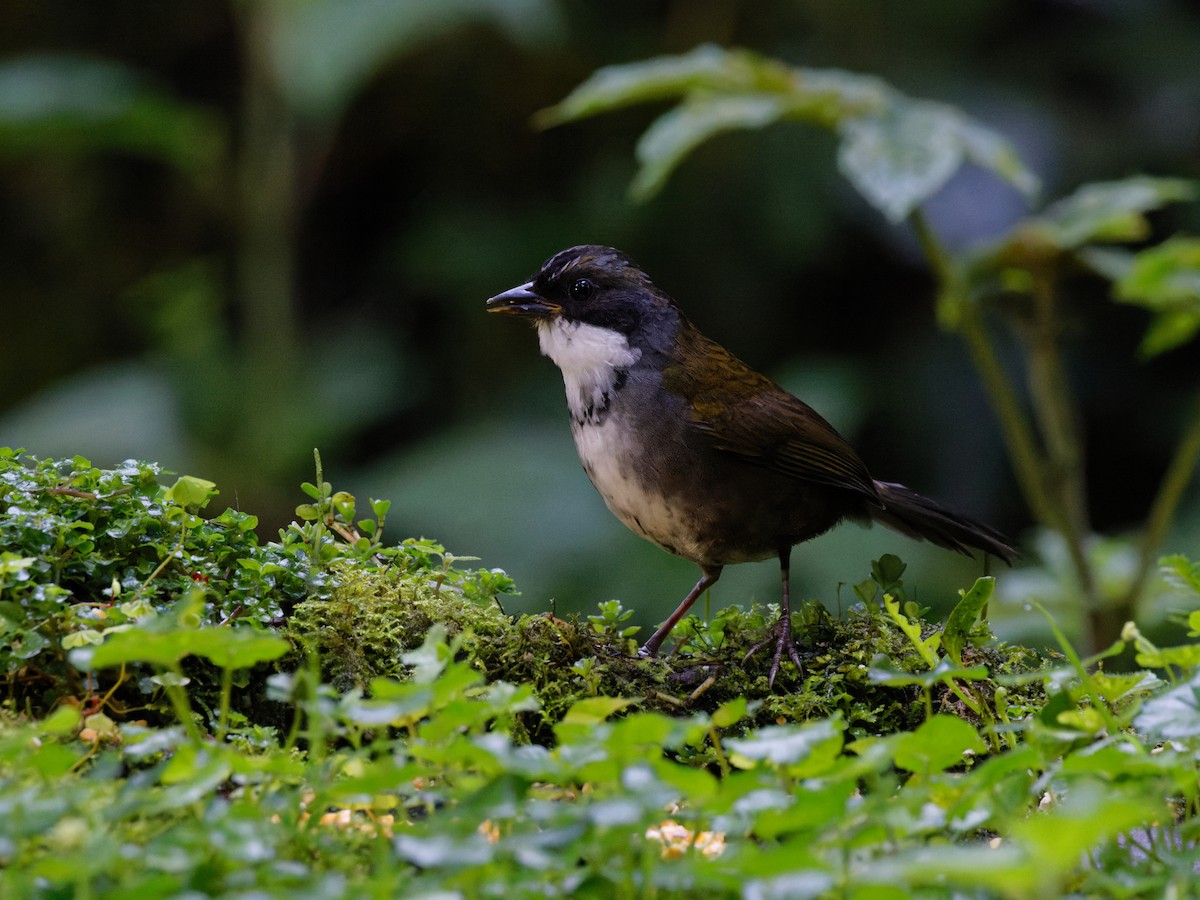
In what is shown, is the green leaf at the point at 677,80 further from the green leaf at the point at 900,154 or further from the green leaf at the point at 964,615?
the green leaf at the point at 964,615

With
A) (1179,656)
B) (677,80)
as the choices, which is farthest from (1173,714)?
(677,80)

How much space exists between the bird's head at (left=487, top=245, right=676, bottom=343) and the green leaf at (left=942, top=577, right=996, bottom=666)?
1.46 metres

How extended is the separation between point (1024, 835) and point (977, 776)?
44 cm

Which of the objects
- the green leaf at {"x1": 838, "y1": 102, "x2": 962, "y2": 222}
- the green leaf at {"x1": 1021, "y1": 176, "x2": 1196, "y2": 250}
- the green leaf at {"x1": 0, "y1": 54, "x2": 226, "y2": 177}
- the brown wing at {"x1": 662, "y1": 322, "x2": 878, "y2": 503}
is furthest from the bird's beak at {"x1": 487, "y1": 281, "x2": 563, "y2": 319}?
the green leaf at {"x1": 0, "y1": 54, "x2": 226, "y2": 177}

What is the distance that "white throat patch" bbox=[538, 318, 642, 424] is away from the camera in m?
3.51

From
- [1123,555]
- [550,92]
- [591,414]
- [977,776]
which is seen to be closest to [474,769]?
[977,776]

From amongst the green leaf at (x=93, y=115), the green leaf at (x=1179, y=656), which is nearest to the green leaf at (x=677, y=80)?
the green leaf at (x=1179, y=656)

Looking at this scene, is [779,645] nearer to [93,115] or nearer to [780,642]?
[780,642]

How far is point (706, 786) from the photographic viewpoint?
1.51 metres

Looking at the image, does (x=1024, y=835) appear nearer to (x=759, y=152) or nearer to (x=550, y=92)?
(x=759, y=152)

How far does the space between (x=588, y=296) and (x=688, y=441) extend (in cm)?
58

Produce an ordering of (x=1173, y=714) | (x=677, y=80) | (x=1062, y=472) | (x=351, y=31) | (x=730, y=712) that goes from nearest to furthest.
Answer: (x=730, y=712)
(x=1173, y=714)
(x=677, y=80)
(x=1062, y=472)
(x=351, y=31)

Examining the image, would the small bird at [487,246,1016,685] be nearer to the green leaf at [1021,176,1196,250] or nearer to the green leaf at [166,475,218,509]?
the green leaf at [1021,176,1196,250]

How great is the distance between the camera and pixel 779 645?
280 cm
